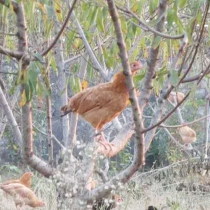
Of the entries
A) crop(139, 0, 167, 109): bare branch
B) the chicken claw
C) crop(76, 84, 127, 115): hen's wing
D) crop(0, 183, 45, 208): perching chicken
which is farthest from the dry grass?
crop(139, 0, 167, 109): bare branch

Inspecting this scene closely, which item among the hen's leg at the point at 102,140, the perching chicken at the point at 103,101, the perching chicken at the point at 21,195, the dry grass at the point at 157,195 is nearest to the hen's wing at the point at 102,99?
the perching chicken at the point at 103,101

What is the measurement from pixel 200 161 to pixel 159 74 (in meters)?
3.41

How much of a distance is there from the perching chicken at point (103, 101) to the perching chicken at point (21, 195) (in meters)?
1.05

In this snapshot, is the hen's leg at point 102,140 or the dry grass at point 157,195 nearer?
the hen's leg at point 102,140

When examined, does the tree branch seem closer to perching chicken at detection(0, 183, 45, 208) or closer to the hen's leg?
the hen's leg

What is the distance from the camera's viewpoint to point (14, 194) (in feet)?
14.1

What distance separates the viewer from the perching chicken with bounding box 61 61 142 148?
9.95ft

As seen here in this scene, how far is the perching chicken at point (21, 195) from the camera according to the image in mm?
4219

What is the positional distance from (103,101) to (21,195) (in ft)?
4.63

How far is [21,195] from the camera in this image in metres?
4.28

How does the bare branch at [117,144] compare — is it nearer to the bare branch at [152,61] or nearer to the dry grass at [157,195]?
the bare branch at [152,61]

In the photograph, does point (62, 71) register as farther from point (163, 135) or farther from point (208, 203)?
point (163, 135)

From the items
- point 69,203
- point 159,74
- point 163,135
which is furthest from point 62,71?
point 163,135

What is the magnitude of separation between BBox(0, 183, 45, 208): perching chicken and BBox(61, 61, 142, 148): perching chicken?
105 cm
